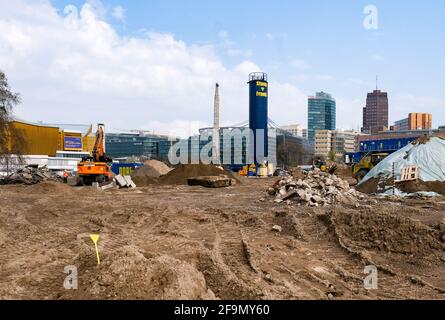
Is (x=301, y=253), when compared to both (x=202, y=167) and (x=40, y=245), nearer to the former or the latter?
(x=40, y=245)

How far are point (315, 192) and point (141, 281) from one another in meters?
12.0

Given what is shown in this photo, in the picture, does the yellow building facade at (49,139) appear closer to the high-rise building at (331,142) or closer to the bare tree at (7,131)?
the bare tree at (7,131)

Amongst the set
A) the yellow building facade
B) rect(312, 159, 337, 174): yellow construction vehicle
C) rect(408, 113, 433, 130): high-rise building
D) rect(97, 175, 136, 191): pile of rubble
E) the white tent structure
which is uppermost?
rect(408, 113, 433, 130): high-rise building

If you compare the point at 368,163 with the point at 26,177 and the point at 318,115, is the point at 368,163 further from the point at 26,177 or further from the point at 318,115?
the point at 318,115

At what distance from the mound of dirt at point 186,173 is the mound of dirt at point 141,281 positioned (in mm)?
28093

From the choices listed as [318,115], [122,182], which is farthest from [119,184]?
[318,115]

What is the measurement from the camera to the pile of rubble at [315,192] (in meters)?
14.9

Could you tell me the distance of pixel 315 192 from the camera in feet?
51.7

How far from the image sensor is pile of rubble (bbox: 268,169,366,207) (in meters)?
14.9

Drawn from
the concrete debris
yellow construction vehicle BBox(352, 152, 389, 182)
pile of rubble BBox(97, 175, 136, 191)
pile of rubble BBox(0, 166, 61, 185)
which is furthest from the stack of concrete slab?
yellow construction vehicle BBox(352, 152, 389, 182)

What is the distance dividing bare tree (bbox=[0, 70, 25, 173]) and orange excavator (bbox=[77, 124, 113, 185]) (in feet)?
19.5

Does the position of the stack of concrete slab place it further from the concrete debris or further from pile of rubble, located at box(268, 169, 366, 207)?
pile of rubble, located at box(268, 169, 366, 207)

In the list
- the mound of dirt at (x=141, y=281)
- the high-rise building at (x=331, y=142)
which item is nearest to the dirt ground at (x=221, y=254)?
the mound of dirt at (x=141, y=281)
